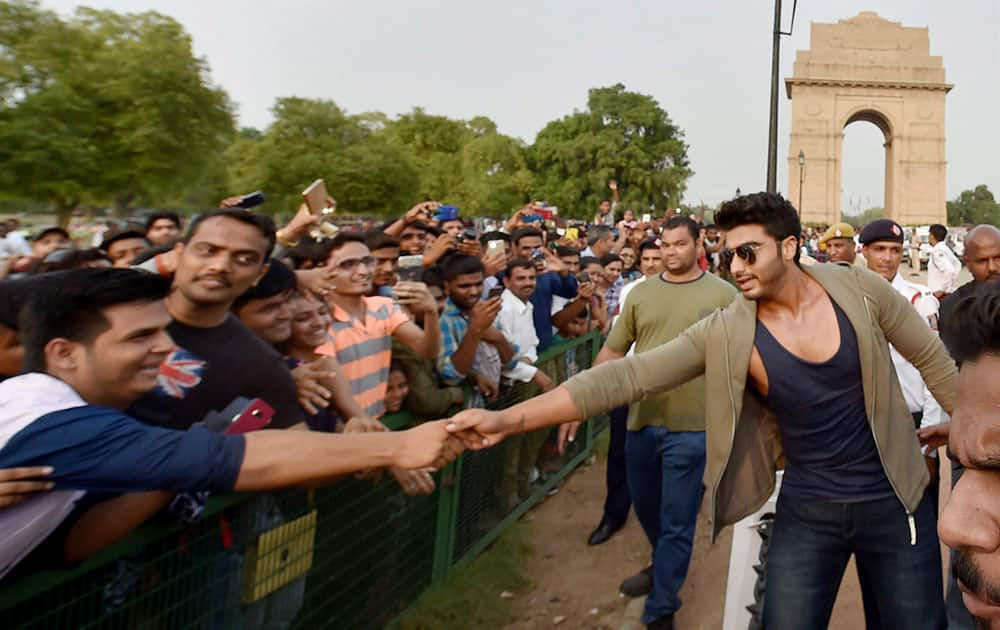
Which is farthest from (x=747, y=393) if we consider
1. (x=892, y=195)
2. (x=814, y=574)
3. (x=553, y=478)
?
(x=892, y=195)

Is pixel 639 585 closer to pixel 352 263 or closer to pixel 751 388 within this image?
pixel 751 388

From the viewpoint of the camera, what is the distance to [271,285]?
3.33 m

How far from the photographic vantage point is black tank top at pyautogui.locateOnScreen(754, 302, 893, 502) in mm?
2799

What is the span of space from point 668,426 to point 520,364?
117 centimetres

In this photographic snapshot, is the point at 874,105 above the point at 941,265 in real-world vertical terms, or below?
above

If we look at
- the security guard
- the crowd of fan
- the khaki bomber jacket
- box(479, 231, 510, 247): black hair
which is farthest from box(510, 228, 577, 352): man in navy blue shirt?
the khaki bomber jacket

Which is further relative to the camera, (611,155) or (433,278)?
(611,155)

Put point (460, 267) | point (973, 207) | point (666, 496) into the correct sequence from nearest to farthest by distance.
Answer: point (666, 496) < point (460, 267) < point (973, 207)

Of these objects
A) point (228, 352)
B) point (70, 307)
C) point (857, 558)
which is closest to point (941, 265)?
point (857, 558)

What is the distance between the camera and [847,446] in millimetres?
2838

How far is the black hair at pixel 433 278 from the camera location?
200 inches

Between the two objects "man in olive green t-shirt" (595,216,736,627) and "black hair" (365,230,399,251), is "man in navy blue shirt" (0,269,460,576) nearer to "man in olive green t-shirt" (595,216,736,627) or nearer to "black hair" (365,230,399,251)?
"man in olive green t-shirt" (595,216,736,627)

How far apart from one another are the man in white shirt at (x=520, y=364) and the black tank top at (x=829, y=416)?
250 centimetres

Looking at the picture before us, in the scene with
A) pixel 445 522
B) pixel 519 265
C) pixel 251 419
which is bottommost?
pixel 445 522
